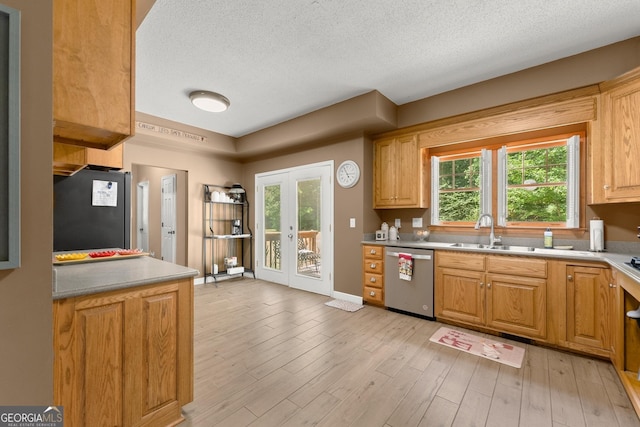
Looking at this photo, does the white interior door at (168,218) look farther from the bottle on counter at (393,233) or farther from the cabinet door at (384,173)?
the bottle on counter at (393,233)

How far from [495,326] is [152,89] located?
4.61 meters

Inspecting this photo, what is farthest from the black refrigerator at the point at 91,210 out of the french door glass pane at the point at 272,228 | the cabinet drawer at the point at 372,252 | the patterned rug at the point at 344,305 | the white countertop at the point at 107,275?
the cabinet drawer at the point at 372,252

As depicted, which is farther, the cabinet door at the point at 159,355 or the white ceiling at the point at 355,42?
the white ceiling at the point at 355,42

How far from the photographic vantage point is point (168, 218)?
5422 mm

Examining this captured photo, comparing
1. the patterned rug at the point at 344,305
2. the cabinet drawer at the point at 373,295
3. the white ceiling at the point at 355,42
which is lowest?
the patterned rug at the point at 344,305

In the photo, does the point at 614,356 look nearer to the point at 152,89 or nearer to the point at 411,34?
the point at 411,34

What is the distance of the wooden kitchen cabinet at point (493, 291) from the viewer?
2.54 meters

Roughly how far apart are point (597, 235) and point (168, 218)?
6396 millimetres

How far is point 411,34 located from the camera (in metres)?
2.22

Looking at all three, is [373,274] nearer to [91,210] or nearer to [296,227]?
[296,227]

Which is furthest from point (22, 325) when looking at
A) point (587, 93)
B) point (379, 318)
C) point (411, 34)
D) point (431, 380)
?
point (587, 93)

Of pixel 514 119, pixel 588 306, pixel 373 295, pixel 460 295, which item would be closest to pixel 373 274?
pixel 373 295

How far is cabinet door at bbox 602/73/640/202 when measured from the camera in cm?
220

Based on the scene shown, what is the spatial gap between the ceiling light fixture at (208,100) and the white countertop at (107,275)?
6.82 ft
